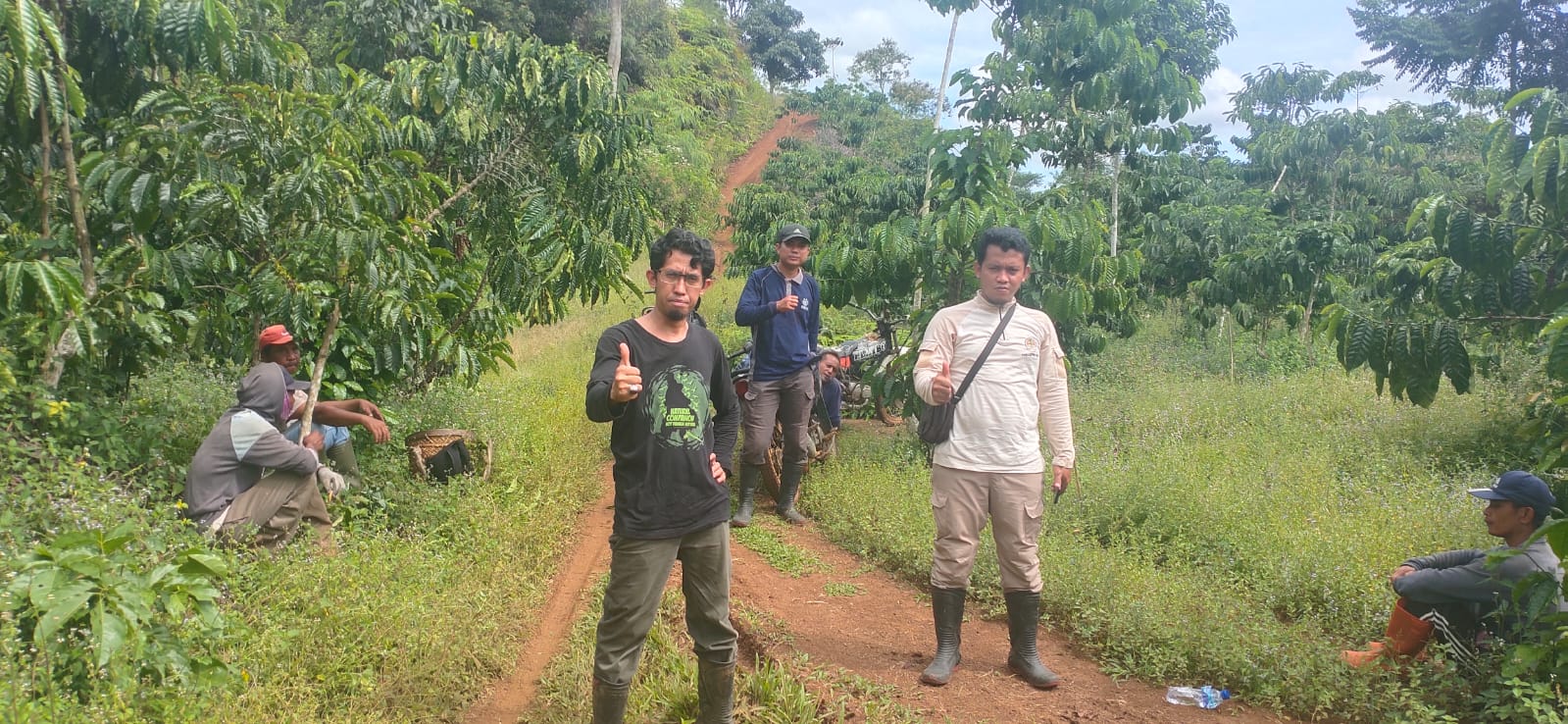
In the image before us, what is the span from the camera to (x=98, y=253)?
4.80 meters

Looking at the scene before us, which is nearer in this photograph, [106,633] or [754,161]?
[106,633]

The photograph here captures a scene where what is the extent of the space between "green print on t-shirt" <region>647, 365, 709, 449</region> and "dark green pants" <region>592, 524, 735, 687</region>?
311 mm

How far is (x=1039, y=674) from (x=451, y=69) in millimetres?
4898

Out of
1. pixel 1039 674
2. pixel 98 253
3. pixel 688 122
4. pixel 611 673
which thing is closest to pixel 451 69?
pixel 98 253

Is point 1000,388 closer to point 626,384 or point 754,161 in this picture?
point 626,384

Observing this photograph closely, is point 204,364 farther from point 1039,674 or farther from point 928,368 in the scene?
point 1039,674

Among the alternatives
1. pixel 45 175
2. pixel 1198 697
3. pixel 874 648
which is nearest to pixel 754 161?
pixel 45 175

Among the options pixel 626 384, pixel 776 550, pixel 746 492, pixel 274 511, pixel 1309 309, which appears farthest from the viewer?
pixel 1309 309

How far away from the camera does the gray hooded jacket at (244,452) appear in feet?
14.0

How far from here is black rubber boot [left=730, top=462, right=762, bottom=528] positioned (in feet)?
20.0

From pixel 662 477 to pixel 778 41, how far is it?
4571cm

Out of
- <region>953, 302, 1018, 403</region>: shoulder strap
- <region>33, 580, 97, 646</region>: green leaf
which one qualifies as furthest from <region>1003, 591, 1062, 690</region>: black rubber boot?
<region>33, 580, 97, 646</region>: green leaf

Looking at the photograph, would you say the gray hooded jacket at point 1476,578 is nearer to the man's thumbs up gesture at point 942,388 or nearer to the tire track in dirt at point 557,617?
the man's thumbs up gesture at point 942,388

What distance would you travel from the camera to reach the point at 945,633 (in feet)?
12.8
